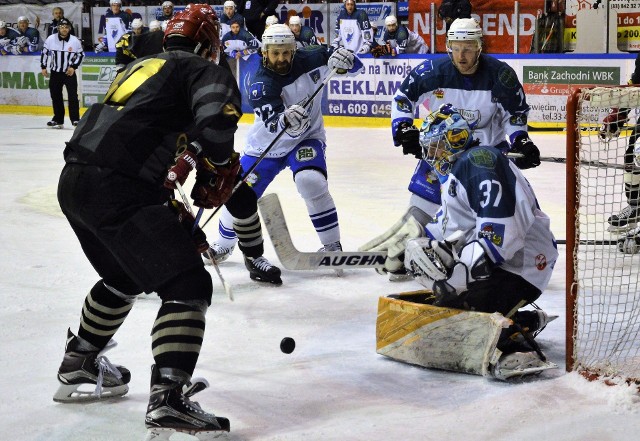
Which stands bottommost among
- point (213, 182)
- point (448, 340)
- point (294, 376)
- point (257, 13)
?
point (294, 376)

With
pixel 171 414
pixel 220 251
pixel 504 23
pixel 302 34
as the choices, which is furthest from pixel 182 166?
pixel 302 34

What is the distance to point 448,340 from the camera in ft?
11.1

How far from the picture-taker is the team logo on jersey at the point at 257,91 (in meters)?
5.12

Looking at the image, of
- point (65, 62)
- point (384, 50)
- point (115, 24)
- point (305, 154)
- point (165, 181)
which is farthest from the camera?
point (115, 24)

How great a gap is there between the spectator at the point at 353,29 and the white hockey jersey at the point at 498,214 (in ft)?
30.1

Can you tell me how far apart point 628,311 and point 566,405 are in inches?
43.4

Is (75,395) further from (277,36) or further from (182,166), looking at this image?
(277,36)

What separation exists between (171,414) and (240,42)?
35.3 feet

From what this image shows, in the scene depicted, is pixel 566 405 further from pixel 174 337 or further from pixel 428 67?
pixel 428 67

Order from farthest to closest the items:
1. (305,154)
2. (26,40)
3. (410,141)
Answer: (26,40) → (305,154) → (410,141)

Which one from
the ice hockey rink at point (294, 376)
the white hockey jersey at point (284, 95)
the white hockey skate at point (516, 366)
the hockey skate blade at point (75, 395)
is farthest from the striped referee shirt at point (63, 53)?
the white hockey skate at point (516, 366)

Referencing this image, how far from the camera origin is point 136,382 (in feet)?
11.1

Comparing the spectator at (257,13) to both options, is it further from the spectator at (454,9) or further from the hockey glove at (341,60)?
the hockey glove at (341,60)

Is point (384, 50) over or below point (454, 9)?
below
